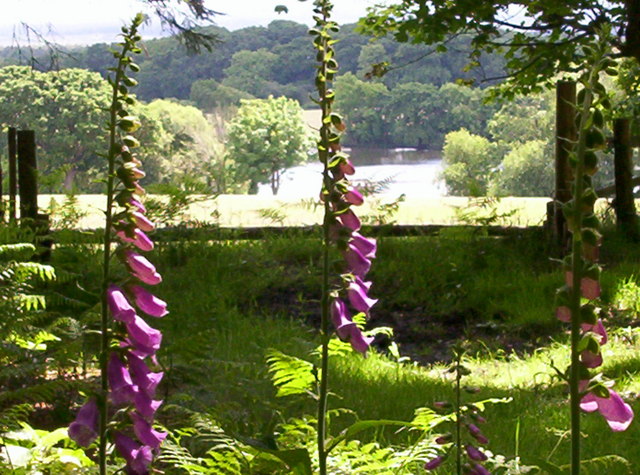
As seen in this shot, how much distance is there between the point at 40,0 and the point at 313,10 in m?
8.43

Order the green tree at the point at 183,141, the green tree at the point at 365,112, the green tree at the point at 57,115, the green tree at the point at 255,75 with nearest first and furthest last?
the green tree at the point at 57,115, the green tree at the point at 183,141, the green tree at the point at 365,112, the green tree at the point at 255,75

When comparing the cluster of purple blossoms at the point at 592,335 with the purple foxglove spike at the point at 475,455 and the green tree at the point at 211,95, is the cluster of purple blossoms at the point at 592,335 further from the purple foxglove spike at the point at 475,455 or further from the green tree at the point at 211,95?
the green tree at the point at 211,95

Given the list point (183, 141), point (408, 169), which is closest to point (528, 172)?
point (408, 169)

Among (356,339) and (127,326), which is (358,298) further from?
(127,326)

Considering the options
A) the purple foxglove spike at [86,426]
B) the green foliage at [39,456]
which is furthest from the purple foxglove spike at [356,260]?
the green foliage at [39,456]

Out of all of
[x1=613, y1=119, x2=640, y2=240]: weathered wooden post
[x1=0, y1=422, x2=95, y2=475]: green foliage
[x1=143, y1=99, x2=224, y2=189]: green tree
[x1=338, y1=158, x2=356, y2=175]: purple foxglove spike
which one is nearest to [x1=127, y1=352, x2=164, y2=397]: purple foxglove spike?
[x1=338, y1=158, x2=356, y2=175]: purple foxglove spike

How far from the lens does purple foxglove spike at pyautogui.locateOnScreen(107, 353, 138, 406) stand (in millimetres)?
1700

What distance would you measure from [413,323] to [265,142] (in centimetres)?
6906

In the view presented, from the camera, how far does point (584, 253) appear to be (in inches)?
56.9

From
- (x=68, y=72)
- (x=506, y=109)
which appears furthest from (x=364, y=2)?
(x=506, y=109)

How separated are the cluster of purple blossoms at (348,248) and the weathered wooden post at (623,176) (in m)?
7.20

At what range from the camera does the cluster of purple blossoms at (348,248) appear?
2.03m

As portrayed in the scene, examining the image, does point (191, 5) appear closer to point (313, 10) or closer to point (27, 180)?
point (27, 180)

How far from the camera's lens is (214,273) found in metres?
7.71
